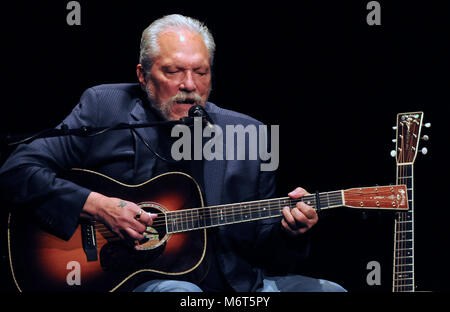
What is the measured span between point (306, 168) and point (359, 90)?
23.5 inches

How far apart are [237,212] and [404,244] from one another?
34.8 inches

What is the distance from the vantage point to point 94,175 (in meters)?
Answer: 2.36

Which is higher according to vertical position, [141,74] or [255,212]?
[141,74]

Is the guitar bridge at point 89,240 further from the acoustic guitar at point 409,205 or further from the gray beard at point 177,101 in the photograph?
the acoustic guitar at point 409,205

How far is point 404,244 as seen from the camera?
2.41 meters

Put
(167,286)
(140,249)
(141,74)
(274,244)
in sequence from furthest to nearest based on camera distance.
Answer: (141,74)
(274,244)
(140,249)
(167,286)

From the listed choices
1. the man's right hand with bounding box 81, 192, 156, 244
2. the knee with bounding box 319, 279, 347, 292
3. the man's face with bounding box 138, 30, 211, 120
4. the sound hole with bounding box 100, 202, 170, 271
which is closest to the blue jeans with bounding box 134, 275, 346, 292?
the knee with bounding box 319, 279, 347, 292

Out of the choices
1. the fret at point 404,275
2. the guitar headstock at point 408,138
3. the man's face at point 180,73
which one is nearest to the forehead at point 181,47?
the man's face at point 180,73

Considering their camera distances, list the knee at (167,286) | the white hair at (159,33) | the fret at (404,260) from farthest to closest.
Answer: the white hair at (159,33) → the fret at (404,260) → the knee at (167,286)

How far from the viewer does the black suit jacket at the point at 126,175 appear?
2262mm

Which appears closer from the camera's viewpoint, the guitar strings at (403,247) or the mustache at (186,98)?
the guitar strings at (403,247)

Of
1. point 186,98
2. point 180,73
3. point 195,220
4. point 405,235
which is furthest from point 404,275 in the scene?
point 180,73

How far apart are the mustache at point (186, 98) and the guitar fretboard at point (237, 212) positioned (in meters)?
0.58

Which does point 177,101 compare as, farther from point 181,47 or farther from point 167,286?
point 167,286
